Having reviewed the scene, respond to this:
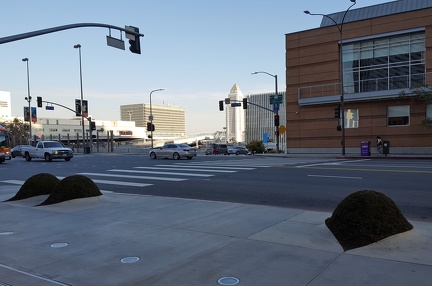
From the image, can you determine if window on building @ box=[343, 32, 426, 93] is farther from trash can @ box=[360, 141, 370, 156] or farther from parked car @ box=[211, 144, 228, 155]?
parked car @ box=[211, 144, 228, 155]

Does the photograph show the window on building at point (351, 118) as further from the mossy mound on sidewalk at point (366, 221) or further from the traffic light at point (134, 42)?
the mossy mound on sidewalk at point (366, 221)

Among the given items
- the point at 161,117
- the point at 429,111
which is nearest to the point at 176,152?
the point at 429,111

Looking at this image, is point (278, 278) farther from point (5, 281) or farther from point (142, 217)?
point (142, 217)

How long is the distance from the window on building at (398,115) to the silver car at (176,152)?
54.5 ft

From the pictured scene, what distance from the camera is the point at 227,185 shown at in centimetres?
1359

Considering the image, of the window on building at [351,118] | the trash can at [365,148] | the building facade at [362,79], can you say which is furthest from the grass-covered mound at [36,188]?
the window on building at [351,118]

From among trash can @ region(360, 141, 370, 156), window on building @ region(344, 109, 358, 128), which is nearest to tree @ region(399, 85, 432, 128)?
trash can @ region(360, 141, 370, 156)

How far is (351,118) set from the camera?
1348 inches

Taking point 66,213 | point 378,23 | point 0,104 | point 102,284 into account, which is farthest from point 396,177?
point 0,104

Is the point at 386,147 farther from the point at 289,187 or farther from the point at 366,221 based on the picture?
the point at 366,221

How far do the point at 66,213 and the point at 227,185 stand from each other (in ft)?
20.0

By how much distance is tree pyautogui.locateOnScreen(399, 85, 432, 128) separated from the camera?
27.7 meters

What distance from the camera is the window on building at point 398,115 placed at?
31.3m

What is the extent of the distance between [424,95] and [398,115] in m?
4.13
